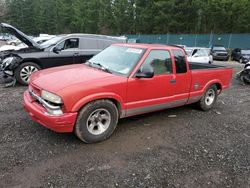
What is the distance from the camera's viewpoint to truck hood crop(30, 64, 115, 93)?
13.7 feet

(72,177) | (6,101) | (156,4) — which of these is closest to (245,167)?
(72,177)

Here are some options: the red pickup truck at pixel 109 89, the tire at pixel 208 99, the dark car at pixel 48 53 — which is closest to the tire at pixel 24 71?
the dark car at pixel 48 53

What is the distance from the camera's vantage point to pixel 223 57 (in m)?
26.2

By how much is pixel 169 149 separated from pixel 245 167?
120 centimetres

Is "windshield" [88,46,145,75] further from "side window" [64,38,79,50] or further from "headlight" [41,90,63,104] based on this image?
"side window" [64,38,79,50]

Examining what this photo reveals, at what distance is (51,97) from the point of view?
401 centimetres

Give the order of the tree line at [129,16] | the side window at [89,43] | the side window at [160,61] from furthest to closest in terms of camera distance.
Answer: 1. the tree line at [129,16]
2. the side window at [89,43]
3. the side window at [160,61]

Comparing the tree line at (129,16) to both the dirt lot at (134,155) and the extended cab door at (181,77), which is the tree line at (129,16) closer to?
the extended cab door at (181,77)

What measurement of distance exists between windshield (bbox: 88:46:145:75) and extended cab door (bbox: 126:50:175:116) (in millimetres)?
195

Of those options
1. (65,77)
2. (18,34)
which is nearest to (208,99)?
(65,77)

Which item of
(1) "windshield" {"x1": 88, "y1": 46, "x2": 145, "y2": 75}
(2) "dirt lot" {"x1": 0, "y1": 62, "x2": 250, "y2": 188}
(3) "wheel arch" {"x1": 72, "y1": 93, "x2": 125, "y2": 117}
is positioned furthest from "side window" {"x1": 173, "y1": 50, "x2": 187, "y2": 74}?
(3) "wheel arch" {"x1": 72, "y1": 93, "x2": 125, "y2": 117}

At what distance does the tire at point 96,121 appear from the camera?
13.7 ft

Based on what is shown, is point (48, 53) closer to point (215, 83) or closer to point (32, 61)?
point (32, 61)

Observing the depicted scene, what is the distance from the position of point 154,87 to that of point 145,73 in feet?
1.61
